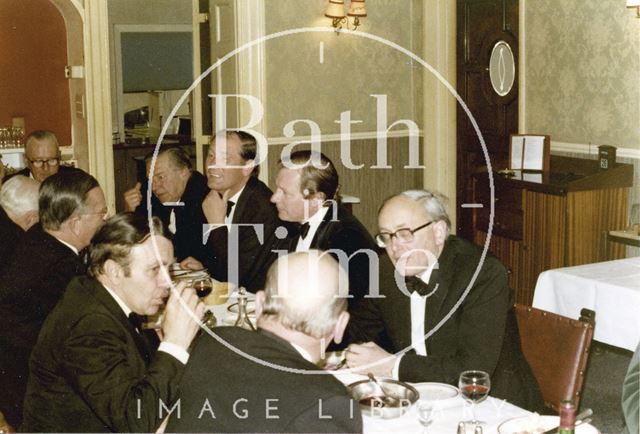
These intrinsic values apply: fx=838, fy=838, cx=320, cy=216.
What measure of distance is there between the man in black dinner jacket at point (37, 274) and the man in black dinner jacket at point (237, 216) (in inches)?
42.7

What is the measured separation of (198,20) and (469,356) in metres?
5.15

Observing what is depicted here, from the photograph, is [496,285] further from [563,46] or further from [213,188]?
[563,46]

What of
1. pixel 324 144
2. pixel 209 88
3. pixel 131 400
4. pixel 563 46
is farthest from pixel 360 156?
pixel 131 400

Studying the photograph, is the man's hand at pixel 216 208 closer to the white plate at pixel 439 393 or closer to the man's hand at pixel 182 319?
the man's hand at pixel 182 319

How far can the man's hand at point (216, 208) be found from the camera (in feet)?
15.0

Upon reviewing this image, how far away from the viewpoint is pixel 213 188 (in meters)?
4.48

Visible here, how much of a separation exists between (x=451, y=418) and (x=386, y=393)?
9.0 inches

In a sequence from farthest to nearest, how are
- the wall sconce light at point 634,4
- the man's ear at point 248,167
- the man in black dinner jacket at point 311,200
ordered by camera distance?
the wall sconce light at point 634,4 < the man's ear at point 248,167 < the man in black dinner jacket at point 311,200

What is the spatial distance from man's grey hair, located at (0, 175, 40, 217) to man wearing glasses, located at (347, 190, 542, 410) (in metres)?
1.85

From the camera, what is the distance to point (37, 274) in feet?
9.43

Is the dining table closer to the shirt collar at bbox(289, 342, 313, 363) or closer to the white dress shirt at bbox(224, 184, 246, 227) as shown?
the shirt collar at bbox(289, 342, 313, 363)

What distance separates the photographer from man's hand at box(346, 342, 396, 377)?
254 cm

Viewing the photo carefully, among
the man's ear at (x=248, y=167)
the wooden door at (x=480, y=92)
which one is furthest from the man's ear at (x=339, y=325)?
the wooden door at (x=480, y=92)

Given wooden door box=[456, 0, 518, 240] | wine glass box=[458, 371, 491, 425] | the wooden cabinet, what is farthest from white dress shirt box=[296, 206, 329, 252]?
wooden door box=[456, 0, 518, 240]
